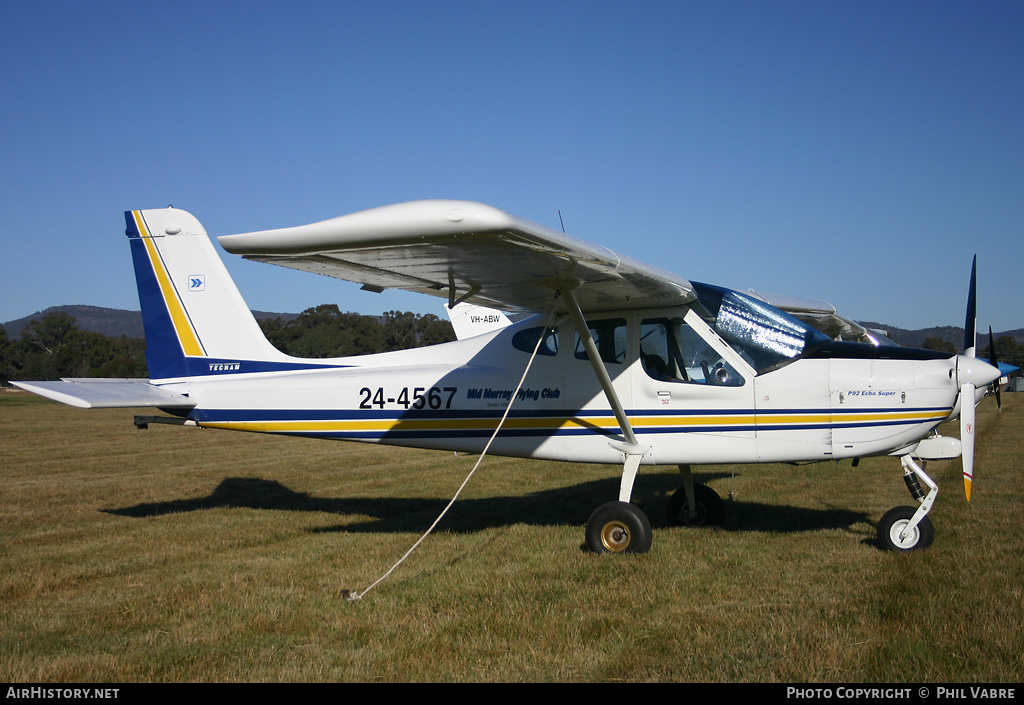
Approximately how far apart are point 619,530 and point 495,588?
1.52 meters

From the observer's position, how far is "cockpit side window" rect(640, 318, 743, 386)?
270 inches

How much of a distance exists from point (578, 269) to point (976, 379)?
3.45m

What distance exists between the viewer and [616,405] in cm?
671

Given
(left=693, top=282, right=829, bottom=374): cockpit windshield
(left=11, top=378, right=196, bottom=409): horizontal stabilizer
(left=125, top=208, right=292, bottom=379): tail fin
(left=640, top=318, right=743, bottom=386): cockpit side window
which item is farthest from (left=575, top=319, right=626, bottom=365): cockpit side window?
(left=11, top=378, right=196, bottom=409): horizontal stabilizer

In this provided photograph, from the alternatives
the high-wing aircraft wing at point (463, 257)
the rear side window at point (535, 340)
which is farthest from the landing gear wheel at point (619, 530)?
the high-wing aircraft wing at point (463, 257)

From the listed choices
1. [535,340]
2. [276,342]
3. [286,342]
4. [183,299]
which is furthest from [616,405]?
[286,342]

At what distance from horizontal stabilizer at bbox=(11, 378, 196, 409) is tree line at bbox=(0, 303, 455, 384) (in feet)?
172

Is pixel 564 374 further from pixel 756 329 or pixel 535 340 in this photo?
pixel 756 329

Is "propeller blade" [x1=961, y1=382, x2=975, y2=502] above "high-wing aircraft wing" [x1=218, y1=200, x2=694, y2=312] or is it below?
below

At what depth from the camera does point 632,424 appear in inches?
277

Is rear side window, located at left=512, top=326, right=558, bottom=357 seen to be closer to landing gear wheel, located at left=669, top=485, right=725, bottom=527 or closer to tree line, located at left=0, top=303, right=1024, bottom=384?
landing gear wheel, located at left=669, top=485, right=725, bottom=527

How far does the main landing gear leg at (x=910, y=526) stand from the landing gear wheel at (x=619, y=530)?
2032 mm

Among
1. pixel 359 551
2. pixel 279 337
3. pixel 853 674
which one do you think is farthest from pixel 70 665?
pixel 279 337

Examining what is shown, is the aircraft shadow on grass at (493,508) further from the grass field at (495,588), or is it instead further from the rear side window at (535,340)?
the rear side window at (535,340)
